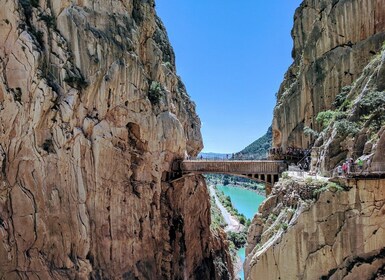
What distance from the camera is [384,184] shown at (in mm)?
13953

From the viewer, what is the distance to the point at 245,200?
12106 centimetres

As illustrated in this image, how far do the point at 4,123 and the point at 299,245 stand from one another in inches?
819

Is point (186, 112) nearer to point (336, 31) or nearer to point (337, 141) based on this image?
point (336, 31)

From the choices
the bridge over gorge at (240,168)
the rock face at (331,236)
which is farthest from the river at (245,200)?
the rock face at (331,236)

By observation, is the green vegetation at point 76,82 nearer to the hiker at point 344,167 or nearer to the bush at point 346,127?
the bush at point 346,127

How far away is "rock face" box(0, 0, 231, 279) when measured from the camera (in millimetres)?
24719

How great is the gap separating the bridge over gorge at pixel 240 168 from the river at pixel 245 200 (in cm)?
6499

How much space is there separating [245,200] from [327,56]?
99834mm

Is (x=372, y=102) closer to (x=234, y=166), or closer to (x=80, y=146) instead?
(x=234, y=166)

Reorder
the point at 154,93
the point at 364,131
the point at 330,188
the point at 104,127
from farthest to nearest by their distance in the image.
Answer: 1. the point at 154,93
2. the point at 104,127
3. the point at 364,131
4. the point at 330,188

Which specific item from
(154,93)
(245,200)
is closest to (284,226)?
(154,93)

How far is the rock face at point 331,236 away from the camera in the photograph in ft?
45.4

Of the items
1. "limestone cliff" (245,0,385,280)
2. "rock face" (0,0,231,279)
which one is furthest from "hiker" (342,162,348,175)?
"rock face" (0,0,231,279)

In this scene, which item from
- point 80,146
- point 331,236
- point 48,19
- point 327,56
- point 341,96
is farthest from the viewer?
point 48,19
